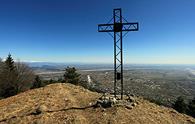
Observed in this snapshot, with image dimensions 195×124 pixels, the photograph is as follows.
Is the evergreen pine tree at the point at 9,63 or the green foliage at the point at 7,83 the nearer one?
the green foliage at the point at 7,83

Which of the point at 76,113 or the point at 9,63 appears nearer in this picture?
the point at 76,113

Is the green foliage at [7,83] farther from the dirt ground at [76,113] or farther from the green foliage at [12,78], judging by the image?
the dirt ground at [76,113]

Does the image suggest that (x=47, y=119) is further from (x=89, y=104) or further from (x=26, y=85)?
(x=26, y=85)

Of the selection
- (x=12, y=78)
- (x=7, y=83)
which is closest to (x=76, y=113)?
(x=7, y=83)

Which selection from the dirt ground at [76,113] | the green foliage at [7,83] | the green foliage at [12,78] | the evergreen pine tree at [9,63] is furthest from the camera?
the evergreen pine tree at [9,63]

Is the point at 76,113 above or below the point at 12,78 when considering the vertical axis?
below

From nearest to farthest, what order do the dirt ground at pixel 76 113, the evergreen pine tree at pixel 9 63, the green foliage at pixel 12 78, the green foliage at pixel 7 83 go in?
the dirt ground at pixel 76 113
the green foliage at pixel 7 83
the green foliage at pixel 12 78
the evergreen pine tree at pixel 9 63

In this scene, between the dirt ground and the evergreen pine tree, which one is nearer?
the dirt ground

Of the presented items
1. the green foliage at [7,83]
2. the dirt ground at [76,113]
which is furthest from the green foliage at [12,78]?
the dirt ground at [76,113]

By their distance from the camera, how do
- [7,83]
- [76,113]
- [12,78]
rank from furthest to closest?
[12,78]
[7,83]
[76,113]

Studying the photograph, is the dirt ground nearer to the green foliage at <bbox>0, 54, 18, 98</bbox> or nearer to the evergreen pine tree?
the green foliage at <bbox>0, 54, 18, 98</bbox>

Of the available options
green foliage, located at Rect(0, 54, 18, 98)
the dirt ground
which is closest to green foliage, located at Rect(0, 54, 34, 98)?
green foliage, located at Rect(0, 54, 18, 98)

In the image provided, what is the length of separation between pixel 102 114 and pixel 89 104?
2236 mm

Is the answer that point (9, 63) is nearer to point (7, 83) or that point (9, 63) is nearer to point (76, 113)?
point (7, 83)
